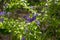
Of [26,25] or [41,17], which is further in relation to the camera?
[41,17]

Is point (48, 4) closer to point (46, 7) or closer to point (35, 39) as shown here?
point (46, 7)

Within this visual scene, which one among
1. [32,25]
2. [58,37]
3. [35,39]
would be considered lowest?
[58,37]

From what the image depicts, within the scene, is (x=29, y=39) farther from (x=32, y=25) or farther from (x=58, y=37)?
(x=58, y=37)

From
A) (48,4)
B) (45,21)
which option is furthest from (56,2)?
(45,21)

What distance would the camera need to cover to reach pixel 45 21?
6.23 ft

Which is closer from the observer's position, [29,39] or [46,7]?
[29,39]

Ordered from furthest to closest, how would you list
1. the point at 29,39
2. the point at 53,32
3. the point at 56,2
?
the point at 53,32, the point at 56,2, the point at 29,39

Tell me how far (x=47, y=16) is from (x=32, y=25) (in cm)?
20

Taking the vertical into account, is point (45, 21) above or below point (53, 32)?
above

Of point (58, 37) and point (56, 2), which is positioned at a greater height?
point (56, 2)

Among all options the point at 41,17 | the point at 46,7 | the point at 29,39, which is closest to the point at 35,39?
the point at 29,39

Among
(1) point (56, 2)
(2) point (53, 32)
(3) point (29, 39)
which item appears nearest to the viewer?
(3) point (29, 39)

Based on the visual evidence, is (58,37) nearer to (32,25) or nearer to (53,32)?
(53,32)

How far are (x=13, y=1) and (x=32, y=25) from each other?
353mm
